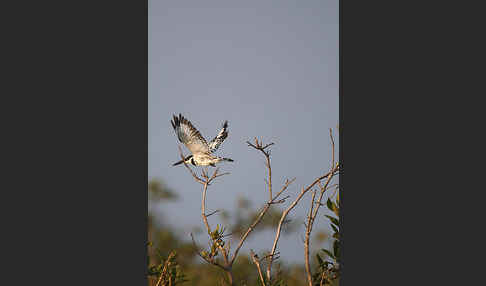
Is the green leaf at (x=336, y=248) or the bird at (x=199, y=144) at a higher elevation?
the bird at (x=199, y=144)

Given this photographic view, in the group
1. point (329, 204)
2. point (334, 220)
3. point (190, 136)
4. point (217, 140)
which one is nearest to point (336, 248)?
point (334, 220)

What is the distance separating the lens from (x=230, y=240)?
3.03 m

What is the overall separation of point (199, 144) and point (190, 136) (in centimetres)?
8

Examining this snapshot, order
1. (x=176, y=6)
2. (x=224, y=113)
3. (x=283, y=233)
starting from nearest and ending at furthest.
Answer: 1. (x=283, y=233)
2. (x=224, y=113)
3. (x=176, y=6)

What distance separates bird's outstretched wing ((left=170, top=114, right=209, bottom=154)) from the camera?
11.2 feet

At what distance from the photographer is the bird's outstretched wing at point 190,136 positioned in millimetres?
3412

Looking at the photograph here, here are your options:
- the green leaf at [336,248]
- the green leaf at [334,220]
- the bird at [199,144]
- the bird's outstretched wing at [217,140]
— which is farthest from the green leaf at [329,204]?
the bird's outstretched wing at [217,140]

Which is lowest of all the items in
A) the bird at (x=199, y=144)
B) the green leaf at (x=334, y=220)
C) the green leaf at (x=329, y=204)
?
the green leaf at (x=334, y=220)

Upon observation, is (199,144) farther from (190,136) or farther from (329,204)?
(329,204)

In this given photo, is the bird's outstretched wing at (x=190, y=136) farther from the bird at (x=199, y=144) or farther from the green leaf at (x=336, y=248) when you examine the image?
the green leaf at (x=336, y=248)
